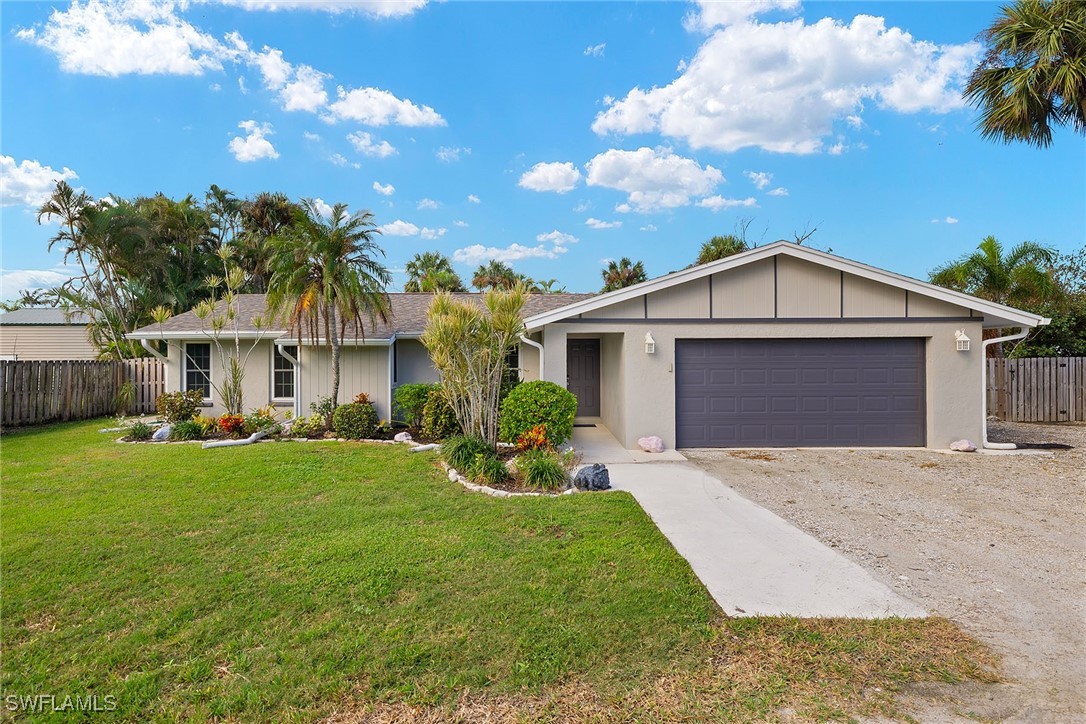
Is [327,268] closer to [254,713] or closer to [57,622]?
[57,622]

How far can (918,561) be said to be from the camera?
4379 mm

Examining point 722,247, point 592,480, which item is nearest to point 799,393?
point 592,480

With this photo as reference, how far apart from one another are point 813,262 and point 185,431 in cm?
1297

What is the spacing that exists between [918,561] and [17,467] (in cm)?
1178

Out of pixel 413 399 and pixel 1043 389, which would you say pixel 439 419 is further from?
pixel 1043 389

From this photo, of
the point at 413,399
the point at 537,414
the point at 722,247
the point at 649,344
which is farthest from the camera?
the point at 722,247

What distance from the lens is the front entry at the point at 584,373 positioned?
1378cm

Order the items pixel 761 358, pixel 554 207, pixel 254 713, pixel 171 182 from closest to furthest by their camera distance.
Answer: pixel 254 713 → pixel 761 358 → pixel 554 207 → pixel 171 182

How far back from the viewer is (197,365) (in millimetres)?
13445

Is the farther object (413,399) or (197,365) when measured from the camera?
(197,365)

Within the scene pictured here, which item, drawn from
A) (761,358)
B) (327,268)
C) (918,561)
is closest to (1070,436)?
(761,358)

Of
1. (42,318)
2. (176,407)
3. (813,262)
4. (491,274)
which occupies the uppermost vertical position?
(491,274)

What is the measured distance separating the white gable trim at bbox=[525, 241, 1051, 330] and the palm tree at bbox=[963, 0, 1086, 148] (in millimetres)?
4132

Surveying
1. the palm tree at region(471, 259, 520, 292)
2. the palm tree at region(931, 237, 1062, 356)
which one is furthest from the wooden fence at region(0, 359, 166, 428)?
the palm tree at region(931, 237, 1062, 356)
